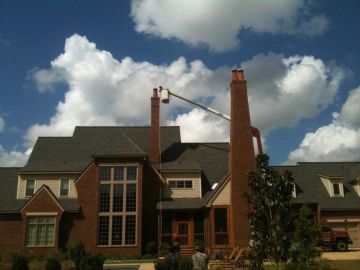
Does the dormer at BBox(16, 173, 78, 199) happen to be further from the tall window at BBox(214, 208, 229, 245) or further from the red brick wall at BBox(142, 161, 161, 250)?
the tall window at BBox(214, 208, 229, 245)

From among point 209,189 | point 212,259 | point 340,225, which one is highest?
point 209,189

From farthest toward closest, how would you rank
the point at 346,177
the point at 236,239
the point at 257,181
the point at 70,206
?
1. the point at 346,177
2. the point at 70,206
3. the point at 236,239
4. the point at 257,181

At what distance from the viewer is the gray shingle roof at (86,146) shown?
35812mm

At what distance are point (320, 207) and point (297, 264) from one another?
24.2m

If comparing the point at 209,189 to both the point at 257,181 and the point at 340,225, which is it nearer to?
the point at 340,225

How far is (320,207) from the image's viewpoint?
3716cm

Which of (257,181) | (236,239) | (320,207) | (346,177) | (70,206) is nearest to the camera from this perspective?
(257,181)

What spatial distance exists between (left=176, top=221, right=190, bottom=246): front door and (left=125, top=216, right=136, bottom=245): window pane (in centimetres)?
371

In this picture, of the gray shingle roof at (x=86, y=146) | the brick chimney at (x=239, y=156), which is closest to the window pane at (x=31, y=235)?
the gray shingle roof at (x=86, y=146)

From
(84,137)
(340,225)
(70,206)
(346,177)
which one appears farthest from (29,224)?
(346,177)

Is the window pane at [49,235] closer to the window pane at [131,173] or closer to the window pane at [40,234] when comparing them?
the window pane at [40,234]

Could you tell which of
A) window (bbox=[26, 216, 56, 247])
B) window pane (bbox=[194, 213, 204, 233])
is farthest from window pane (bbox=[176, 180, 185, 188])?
window (bbox=[26, 216, 56, 247])

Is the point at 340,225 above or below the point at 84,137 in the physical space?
below

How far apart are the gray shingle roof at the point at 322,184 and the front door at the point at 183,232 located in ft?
32.1
